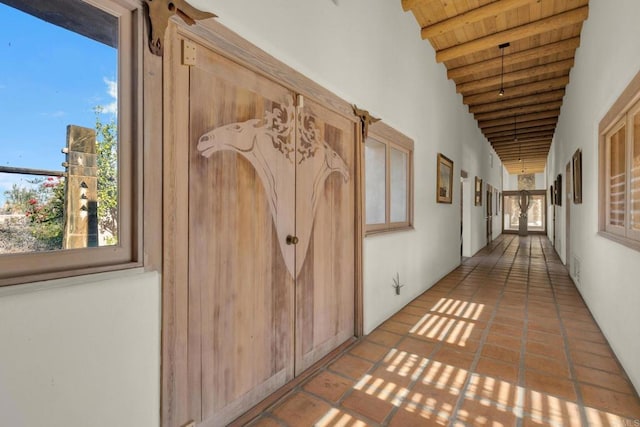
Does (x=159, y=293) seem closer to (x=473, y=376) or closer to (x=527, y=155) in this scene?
(x=473, y=376)

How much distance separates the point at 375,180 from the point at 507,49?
10.7 feet

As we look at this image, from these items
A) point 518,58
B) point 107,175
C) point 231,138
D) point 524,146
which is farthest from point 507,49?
point 524,146

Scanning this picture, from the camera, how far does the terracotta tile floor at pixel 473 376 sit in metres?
1.63

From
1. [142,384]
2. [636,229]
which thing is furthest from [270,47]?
[636,229]

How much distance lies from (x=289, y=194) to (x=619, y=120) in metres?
2.56

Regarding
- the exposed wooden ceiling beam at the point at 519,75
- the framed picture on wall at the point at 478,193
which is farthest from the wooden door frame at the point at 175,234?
the framed picture on wall at the point at 478,193

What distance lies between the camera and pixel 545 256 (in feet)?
22.6

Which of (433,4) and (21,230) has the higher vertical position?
(433,4)

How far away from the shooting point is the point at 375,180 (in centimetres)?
299

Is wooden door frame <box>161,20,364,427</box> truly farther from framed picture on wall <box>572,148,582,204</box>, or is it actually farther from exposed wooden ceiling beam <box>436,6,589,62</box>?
framed picture on wall <box>572,148,582,204</box>

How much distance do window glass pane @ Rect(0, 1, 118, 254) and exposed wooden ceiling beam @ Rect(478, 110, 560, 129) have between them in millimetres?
8113

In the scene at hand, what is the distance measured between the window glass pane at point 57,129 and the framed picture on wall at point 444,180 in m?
4.12

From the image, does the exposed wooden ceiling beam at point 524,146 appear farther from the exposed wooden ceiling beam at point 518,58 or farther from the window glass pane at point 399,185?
the window glass pane at point 399,185

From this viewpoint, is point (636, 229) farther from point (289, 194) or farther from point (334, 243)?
point (289, 194)
